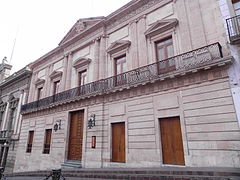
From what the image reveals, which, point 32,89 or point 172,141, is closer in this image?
point 172,141

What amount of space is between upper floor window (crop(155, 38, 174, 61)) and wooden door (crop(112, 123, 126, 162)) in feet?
14.0

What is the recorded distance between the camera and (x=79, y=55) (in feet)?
44.3

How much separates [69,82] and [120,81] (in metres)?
5.22

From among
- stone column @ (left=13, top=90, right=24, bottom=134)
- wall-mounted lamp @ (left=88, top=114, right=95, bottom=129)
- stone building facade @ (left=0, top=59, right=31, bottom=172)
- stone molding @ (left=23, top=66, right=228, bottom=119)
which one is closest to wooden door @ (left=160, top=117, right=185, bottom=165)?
stone molding @ (left=23, top=66, right=228, bottom=119)

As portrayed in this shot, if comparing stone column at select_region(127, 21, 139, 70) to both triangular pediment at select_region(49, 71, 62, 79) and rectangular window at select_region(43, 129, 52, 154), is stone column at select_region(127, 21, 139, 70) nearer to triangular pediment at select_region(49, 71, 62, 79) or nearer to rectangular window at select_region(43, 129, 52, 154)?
triangular pediment at select_region(49, 71, 62, 79)

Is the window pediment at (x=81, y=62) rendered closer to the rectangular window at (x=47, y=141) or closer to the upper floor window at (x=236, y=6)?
the rectangular window at (x=47, y=141)

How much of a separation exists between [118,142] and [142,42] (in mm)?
5796

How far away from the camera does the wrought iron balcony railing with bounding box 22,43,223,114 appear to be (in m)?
7.17

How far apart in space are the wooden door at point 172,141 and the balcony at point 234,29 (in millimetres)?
3881

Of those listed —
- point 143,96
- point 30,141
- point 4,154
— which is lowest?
point 4,154

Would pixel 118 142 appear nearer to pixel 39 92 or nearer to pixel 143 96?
pixel 143 96

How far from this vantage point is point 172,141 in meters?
7.54

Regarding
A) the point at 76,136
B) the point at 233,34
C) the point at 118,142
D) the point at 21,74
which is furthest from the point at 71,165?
the point at 21,74

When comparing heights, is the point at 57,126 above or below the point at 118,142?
above
